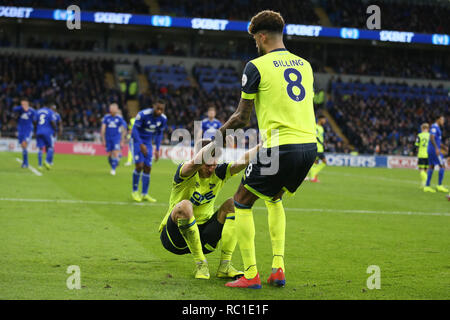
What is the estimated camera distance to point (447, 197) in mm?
16016

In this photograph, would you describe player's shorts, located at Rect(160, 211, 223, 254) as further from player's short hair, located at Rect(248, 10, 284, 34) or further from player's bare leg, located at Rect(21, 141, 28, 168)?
player's bare leg, located at Rect(21, 141, 28, 168)

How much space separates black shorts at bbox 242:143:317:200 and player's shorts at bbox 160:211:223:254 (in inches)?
37.8

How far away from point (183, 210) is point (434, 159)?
14325mm

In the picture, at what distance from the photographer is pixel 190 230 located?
225 inches

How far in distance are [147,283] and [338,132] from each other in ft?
118

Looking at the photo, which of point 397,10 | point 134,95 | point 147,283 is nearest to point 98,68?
point 134,95

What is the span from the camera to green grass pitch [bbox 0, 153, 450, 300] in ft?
17.3

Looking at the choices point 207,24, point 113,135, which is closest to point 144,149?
point 113,135

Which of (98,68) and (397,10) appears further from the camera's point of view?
(397,10)

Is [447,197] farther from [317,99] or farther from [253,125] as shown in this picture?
[317,99]

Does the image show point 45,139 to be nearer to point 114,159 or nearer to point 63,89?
point 114,159

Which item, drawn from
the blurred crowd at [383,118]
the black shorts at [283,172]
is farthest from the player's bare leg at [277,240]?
the blurred crowd at [383,118]

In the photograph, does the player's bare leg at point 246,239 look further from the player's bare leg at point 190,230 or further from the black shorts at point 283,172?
the player's bare leg at point 190,230

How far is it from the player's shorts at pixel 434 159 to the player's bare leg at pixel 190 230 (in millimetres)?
13881
